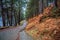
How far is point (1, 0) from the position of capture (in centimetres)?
3170

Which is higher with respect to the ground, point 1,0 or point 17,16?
point 1,0

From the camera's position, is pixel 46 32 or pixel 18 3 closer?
pixel 46 32

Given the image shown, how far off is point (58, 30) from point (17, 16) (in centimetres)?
3390

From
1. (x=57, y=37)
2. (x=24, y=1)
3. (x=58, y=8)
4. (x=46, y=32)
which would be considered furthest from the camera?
(x=24, y=1)

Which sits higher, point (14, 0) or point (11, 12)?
point (14, 0)

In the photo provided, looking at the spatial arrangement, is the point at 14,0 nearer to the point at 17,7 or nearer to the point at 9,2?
the point at 9,2

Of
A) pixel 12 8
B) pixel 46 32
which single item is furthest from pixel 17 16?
pixel 46 32

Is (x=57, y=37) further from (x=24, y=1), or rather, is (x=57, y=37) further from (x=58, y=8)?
(x=24, y=1)

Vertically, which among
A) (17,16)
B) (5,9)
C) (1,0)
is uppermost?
(1,0)

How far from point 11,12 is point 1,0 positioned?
590cm

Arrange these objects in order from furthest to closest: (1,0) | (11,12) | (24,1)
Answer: (24,1) < (11,12) < (1,0)

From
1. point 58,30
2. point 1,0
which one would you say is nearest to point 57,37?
point 58,30

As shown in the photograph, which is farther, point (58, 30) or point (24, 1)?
point (24, 1)

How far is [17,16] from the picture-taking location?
41.9 m
